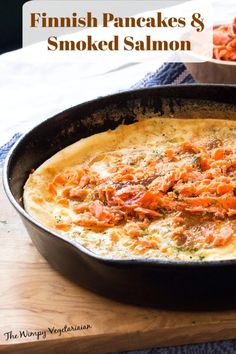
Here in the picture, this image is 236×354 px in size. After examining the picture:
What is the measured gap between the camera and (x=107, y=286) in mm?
1986

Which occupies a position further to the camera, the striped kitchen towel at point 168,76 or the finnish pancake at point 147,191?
the striped kitchen towel at point 168,76

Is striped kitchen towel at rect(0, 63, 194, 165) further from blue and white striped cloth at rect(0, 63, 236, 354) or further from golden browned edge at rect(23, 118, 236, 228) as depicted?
golden browned edge at rect(23, 118, 236, 228)

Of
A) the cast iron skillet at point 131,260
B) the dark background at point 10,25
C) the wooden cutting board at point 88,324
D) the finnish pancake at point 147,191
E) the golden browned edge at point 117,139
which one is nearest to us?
the cast iron skillet at point 131,260

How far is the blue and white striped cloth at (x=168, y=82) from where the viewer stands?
200 cm

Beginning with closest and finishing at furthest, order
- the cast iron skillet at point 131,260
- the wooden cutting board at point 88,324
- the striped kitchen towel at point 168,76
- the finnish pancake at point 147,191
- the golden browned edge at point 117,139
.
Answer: the cast iron skillet at point 131,260, the wooden cutting board at point 88,324, the finnish pancake at point 147,191, the golden browned edge at point 117,139, the striped kitchen towel at point 168,76

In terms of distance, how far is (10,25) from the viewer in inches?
248

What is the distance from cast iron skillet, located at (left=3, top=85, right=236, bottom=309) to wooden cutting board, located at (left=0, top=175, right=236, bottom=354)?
0.04 m

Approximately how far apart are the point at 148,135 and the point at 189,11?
2009 mm

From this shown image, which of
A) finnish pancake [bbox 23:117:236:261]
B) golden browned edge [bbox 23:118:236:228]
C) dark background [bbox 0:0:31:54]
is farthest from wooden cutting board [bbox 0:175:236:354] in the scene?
dark background [bbox 0:0:31:54]

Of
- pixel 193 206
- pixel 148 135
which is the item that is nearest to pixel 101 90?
pixel 148 135

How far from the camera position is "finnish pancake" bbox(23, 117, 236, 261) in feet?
7.39

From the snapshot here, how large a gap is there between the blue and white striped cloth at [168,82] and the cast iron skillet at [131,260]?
0.48 feet

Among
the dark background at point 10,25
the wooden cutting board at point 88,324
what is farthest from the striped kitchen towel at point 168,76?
the dark background at point 10,25

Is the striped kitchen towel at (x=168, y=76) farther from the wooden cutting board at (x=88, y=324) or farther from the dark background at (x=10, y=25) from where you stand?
the dark background at (x=10, y=25)
